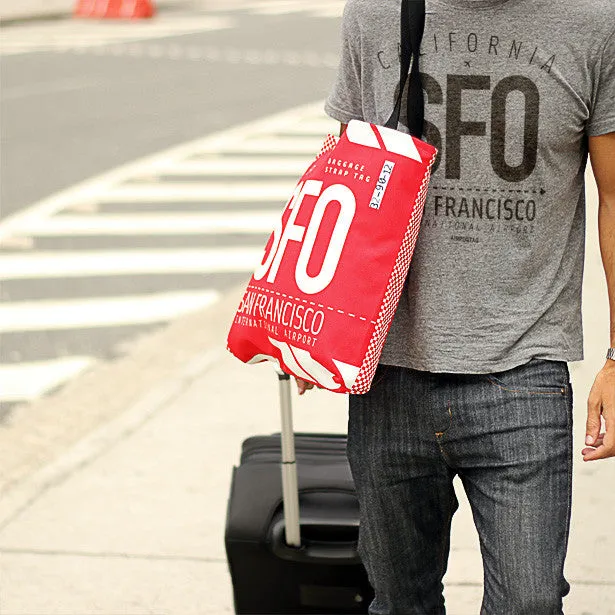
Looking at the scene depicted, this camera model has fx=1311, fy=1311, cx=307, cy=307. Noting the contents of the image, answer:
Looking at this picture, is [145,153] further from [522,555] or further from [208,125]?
[522,555]

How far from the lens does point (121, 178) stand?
1070 cm

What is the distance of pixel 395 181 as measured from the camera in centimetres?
225

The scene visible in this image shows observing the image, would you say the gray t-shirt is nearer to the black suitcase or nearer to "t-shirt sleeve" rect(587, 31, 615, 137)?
"t-shirt sleeve" rect(587, 31, 615, 137)

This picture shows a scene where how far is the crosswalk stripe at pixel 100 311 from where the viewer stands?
6.88m

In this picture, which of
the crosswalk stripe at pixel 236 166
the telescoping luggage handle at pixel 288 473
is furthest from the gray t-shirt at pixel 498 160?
the crosswalk stripe at pixel 236 166

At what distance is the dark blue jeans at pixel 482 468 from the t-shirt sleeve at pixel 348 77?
0.49 meters

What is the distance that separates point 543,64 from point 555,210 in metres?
0.26

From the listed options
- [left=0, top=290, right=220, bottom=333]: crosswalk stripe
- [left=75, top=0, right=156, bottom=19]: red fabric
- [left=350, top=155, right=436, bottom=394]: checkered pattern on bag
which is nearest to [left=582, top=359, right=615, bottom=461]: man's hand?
[left=350, top=155, right=436, bottom=394]: checkered pattern on bag

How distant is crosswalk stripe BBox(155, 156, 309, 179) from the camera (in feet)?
36.5

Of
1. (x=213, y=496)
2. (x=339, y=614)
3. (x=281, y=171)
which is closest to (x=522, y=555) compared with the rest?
(x=339, y=614)

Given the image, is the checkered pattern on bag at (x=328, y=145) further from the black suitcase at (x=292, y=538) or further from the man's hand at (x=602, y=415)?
the black suitcase at (x=292, y=538)

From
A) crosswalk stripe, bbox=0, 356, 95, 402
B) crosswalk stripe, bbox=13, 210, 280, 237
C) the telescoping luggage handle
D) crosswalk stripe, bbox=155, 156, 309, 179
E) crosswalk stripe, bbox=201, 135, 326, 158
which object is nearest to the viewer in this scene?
the telescoping luggage handle

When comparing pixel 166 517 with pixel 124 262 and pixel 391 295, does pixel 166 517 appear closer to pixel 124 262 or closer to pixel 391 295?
pixel 391 295

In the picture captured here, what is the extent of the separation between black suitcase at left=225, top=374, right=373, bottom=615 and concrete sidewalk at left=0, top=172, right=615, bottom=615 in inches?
21.5
